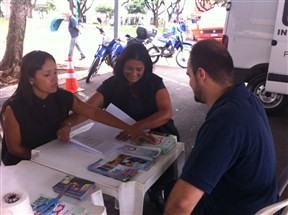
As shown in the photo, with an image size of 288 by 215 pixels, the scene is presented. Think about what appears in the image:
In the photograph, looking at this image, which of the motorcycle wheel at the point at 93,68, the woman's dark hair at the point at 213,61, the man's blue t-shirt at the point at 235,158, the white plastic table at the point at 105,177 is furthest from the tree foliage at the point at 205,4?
the man's blue t-shirt at the point at 235,158

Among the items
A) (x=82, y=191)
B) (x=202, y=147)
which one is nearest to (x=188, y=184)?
(x=202, y=147)

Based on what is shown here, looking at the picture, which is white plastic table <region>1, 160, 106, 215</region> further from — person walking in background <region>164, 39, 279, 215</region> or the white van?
the white van

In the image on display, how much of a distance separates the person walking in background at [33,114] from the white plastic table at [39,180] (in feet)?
1.05

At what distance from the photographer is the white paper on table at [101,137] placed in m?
1.66

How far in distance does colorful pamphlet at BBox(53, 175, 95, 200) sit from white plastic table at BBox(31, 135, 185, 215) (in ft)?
0.18

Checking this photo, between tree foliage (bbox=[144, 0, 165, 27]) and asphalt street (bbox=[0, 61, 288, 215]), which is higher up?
tree foliage (bbox=[144, 0, 165, 27])

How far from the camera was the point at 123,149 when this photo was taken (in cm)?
165

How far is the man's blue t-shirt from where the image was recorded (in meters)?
1.08

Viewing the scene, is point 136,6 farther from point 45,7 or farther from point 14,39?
point 14,39

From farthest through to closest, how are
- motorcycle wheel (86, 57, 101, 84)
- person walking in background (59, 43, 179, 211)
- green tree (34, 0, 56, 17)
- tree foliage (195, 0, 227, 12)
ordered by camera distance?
green tree (34, 0, 56, 17) < tree foliage (195, 0, 227, 12) < motorcycle wheel (86, 57, 101, 84) < person walking in background (59, 43, 179, 211)

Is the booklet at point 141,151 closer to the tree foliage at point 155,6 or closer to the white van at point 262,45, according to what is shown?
the white van at point 262,45

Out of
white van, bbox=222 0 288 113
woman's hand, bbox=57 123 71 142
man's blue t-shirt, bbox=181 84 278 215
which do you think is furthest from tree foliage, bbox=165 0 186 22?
man's blue t-shirt, bbox=181 84 278 215

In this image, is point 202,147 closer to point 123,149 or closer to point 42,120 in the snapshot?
point 123,149

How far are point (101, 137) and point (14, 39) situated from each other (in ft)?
16.5
